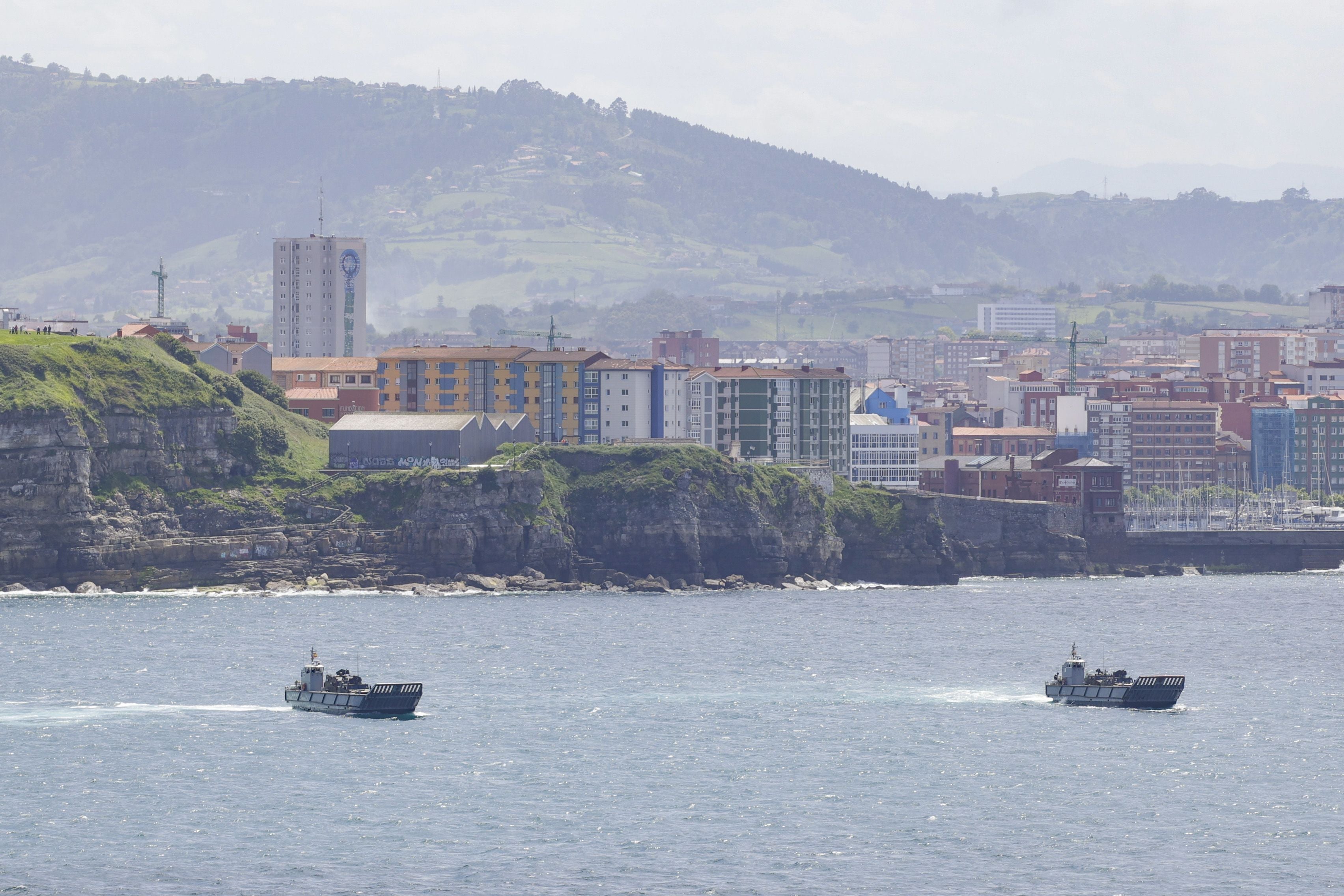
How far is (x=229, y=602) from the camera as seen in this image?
150875 mm

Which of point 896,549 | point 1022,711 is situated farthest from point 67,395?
point 1022,711

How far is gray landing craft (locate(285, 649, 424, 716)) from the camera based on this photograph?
10156cm

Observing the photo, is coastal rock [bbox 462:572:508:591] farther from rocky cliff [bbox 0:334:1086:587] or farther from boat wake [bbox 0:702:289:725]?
boat wake [bbox 0:702:289:725]

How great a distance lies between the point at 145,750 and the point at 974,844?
3482 cm

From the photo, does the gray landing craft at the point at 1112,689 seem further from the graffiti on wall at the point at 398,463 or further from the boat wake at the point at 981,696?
the graffiti on wall at the point at 398,463

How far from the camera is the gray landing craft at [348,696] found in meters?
102

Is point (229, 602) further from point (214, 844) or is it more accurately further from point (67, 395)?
point (214, 844)

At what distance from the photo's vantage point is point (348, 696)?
10194 cm

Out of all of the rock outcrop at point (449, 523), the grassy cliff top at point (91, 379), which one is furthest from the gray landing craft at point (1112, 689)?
the grassy cliff top at point (91, 379)

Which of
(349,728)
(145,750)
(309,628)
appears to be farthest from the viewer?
(309,628)

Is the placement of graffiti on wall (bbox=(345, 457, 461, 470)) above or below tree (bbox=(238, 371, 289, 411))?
below

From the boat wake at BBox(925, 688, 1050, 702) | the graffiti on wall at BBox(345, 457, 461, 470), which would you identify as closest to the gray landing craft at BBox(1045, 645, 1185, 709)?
the boat wake at BBox(925, 688, 1050, 702)

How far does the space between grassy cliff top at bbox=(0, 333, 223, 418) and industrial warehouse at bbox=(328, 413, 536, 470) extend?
1011 cm

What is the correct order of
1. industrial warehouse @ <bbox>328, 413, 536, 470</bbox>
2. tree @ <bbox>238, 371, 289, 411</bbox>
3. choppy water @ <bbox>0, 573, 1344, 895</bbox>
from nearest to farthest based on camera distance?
choppy water @ <bbox>0, 573, 1344, 895</bbox>, industrial warehouse @ <bbox>328, 413, 536, 470</bbox>, tree @ <bbox>238, 371, 289, 411</bbox>
